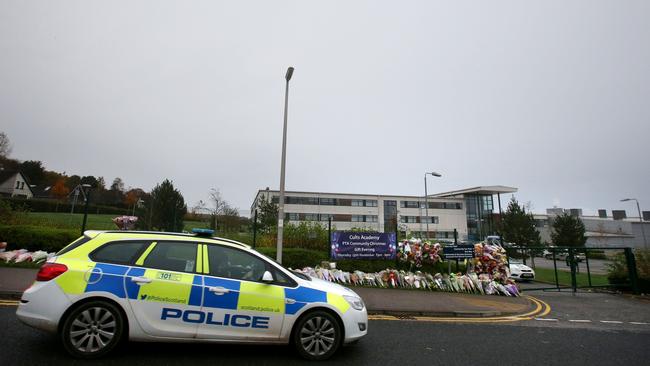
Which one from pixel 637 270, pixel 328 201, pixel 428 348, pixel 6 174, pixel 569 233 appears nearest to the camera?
pixel 428 348

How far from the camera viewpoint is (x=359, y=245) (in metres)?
11.9

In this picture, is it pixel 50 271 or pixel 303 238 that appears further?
pixel 303 238

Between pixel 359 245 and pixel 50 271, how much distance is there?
9.30m

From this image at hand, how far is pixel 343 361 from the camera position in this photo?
4309 mm

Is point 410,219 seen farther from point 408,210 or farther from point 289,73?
point 289,73

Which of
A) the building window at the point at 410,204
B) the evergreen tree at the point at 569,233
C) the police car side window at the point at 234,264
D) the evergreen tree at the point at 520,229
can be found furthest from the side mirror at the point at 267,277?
the building window at the point at 410,204

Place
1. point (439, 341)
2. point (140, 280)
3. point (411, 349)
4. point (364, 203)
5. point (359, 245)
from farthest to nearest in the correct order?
point (364, 203) → point (359, 245) → point (439, 341) → point (411, 349) → point (140, 280)

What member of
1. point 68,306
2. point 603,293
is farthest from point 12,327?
point 603,293

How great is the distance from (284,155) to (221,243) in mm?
6613

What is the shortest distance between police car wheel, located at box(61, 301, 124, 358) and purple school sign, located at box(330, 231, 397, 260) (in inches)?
332

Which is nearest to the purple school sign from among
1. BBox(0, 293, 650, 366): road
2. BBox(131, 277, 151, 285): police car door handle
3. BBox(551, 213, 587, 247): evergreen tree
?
BBox(0, 293, 650, 366): road

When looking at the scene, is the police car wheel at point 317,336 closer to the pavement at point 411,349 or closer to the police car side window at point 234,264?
the pavement at point 411,349

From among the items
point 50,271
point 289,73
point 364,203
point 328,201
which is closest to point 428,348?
point 50,271

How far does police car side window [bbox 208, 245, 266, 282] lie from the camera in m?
4.34
